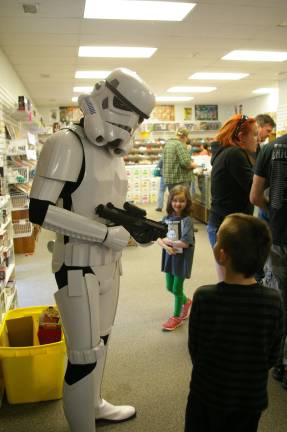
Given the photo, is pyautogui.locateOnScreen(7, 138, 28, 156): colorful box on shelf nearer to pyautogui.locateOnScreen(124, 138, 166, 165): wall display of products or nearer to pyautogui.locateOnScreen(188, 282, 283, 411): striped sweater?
pyautogui.locateOnScreen(188, 282, 283, 411): striped sweater

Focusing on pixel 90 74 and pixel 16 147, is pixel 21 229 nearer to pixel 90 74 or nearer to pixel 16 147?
pixel 16 147

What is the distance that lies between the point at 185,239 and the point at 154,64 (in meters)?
4.47

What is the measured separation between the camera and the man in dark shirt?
2023 millimetres

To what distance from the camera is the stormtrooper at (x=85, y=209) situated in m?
1.46

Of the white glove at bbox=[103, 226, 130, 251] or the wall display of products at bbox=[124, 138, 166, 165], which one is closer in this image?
the white glove at bbox=[103, 226, 130, 251]

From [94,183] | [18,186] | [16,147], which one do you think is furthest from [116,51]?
[94,183]

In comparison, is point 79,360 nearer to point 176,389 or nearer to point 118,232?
point 118,232

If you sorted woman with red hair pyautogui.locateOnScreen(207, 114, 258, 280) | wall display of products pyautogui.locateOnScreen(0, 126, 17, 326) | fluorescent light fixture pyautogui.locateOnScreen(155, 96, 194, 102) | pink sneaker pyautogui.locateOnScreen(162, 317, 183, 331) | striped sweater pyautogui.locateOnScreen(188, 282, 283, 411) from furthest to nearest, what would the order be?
fluorescent light fixture pyautogui.locateOnScreen(155, 96, 194, 102) → pink sneaker pyautogui.locateOnScreen(162, 317, 183, 331) → wall display of products pyautogui.locateOnScreen(0, 126, 17, 326) → woman with red hair pyautogui.locateOnScreen(207, 114, 258, 280) → striped sweater pyautogui.locateOnScreen(188, 282, 283, 411)

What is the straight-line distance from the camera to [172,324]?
2945 mm

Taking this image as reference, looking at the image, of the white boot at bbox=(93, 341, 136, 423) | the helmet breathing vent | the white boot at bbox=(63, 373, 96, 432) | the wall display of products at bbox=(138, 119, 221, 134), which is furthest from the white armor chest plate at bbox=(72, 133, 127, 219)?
the wall display of products at bbox=(138, 119, 221, 134)

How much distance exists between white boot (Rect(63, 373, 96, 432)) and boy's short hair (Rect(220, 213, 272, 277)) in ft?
2.85

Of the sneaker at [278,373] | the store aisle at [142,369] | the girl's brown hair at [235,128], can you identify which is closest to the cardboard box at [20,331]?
the store aisle at [142,369]

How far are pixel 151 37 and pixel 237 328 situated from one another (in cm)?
443

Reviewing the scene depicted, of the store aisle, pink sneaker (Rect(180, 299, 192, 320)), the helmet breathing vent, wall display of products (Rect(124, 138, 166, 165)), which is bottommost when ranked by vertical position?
the store aisle
